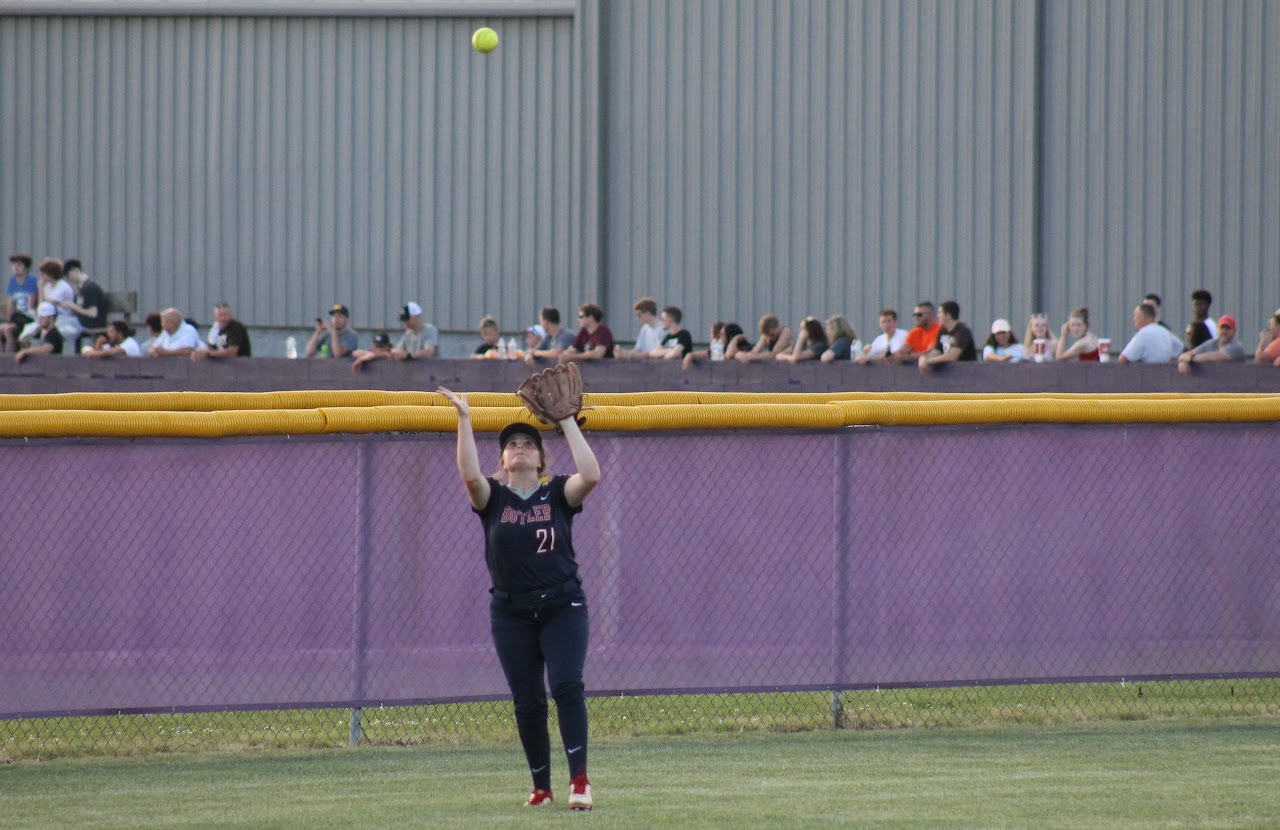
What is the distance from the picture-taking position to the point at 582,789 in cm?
657

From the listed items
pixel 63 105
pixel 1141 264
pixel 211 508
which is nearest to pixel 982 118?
pixel 1141 264

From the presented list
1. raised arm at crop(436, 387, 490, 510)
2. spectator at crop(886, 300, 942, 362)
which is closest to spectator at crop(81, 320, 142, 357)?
spectator at crop(886, 300, 942, 362)

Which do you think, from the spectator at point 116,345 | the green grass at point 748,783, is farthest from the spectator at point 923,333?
the spectator at point 116,345

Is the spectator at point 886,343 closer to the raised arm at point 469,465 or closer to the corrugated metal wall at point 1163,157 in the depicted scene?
the corrugated metal wall at point 1163,157

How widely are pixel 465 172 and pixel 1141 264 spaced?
344 inches

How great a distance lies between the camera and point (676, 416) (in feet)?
28.5

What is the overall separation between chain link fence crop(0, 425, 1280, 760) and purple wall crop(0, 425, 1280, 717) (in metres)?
0.01

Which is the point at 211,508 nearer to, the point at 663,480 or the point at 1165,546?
the point at 663,480

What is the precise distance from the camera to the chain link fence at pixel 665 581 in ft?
26.9

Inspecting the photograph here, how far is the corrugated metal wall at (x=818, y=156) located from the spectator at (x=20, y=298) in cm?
701

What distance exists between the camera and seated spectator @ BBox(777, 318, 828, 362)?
1627cm

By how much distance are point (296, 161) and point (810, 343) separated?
32.8 ft

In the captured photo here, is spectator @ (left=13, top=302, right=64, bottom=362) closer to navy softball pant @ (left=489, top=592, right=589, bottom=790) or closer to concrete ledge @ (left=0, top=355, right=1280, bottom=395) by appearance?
concrete ledge @ (left=0, top=355, right=1280, bottom=395)

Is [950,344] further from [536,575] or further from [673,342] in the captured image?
[536,575]
